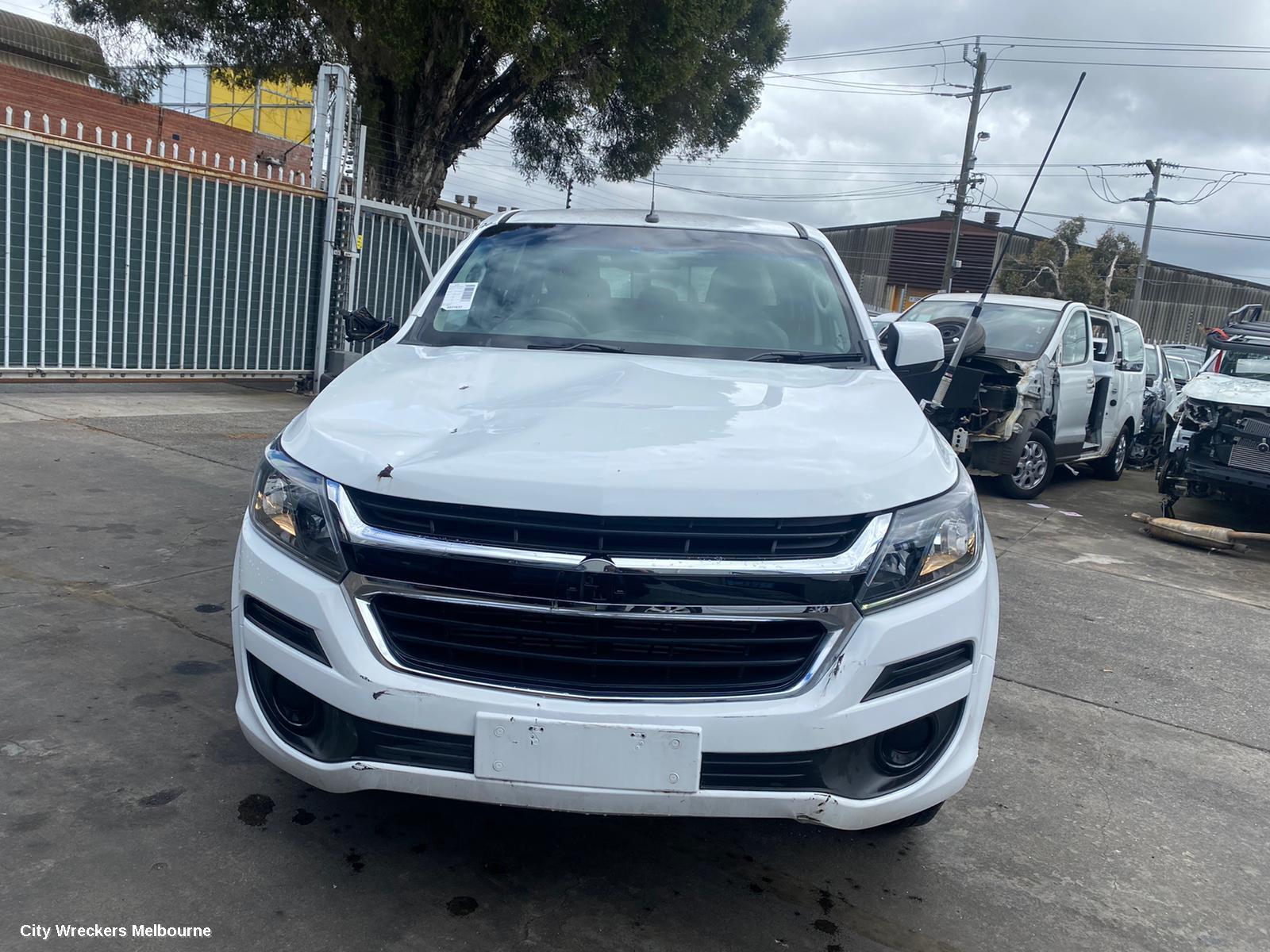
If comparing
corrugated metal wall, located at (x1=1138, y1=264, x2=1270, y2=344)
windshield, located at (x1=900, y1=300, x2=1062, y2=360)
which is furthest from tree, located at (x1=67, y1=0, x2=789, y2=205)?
corrugated metal wall, located at (x1=1138, y1=264, x2=1270, y2=344)

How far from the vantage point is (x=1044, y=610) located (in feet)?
18.0

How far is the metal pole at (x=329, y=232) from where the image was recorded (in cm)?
A: 1054

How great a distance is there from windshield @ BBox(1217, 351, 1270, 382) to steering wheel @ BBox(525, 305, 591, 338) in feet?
23.2

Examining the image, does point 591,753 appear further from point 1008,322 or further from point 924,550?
point 1008,322

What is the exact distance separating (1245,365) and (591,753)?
8305 mm

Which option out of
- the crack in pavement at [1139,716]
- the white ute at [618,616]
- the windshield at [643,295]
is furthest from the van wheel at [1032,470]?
the white ute at [618,616]

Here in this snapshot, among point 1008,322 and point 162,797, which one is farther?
point 1008,322

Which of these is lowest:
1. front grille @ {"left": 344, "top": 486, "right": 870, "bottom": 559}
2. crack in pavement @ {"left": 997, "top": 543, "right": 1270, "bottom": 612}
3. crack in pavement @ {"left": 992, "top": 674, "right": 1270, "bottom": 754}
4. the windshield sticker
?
crack in pavement @ {"left": 997, "top": 543, "right": 1270, "bottom": 612}

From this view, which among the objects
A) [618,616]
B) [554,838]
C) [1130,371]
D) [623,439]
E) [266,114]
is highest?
[266,114]

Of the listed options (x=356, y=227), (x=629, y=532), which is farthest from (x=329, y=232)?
(x=629, y=532)

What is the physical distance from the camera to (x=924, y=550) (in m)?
2.27

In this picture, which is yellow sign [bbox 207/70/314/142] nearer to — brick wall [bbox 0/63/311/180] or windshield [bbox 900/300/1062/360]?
brick wall [bbox 0/63/311/180]

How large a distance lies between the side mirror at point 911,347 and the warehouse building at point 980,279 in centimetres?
3851

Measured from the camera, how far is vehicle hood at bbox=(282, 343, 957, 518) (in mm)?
2121
